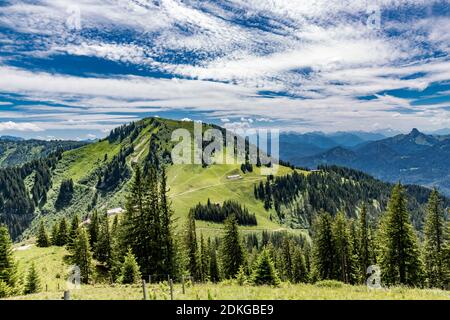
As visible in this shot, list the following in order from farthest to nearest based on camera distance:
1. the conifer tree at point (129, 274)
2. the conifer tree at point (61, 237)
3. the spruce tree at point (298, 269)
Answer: the spruce tree at point (298, 269) < the conifer tree at point (61, 237) < the conifer tree at point (129, 274)

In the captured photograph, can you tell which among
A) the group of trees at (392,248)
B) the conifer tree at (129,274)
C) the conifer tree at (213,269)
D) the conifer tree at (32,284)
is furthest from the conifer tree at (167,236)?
the conifer tree at (213,269)

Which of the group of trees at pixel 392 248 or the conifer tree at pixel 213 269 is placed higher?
the group of trees at pixel 392 248

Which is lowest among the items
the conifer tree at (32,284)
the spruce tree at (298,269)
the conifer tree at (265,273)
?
the spruce tree at (298,269)

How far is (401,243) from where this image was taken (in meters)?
52.0

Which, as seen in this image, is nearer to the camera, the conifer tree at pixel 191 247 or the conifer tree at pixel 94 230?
the conifer tree at pixel 191 247

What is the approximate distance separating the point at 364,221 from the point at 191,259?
118ft

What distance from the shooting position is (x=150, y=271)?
48281mm

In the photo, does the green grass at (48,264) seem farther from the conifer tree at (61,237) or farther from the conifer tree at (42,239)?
the conifer tree at (61,237)

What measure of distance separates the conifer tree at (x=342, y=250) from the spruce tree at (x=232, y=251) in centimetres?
1798

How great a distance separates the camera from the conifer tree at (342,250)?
6353 cm
